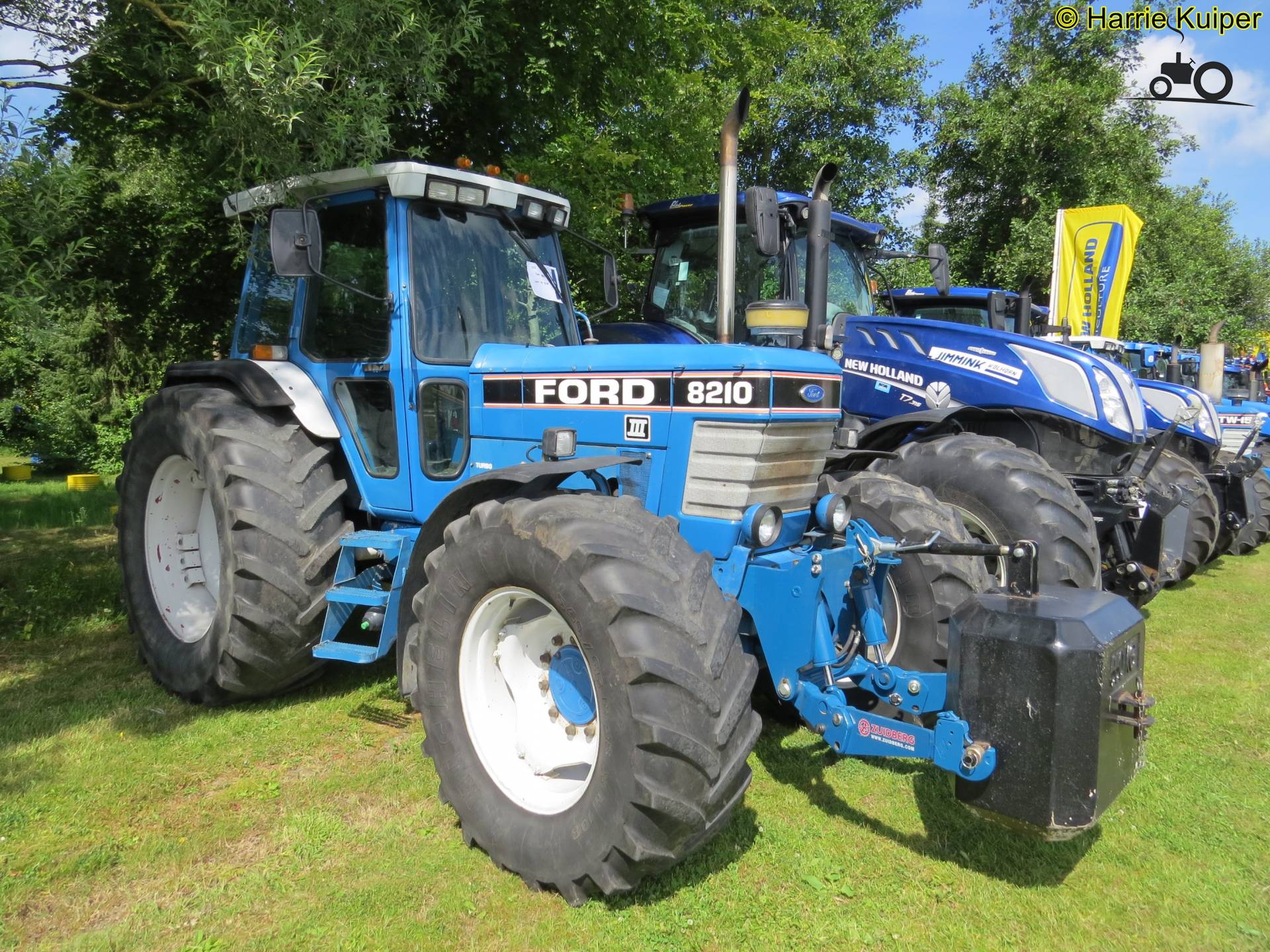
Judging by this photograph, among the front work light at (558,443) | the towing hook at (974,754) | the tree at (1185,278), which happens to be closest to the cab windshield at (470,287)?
the front work light at (558,443)

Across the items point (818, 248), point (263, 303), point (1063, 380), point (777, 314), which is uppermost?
point (818, 248)

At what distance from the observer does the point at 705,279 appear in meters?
6.50

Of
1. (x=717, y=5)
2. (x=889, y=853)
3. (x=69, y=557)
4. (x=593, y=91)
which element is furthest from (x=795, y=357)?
(x=717, y=5)

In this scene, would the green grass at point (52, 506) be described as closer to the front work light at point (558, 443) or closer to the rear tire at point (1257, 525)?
the front work light at point (558, 443)

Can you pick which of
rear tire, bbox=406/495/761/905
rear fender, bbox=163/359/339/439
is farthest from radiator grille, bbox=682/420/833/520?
rear fender, bbox=163/359/339/439

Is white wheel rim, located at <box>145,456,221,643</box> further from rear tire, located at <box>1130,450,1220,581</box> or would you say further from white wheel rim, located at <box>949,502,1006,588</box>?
rear tire, located at <box>1130,450,1220,581</box>

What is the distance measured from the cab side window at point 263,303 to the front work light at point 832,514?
111 inches

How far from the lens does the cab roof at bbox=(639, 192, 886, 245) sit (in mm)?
6246

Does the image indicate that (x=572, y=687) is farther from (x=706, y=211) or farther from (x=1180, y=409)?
(x=1180, y=409)

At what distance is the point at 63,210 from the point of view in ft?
14.0

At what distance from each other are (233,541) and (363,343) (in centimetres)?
106

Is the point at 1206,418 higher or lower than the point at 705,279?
lower

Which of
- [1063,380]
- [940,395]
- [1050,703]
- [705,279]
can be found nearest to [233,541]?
[1050,703]

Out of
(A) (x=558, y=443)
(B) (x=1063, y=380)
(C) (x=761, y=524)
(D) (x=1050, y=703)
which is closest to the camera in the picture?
(D) (x=1050, y=703)
